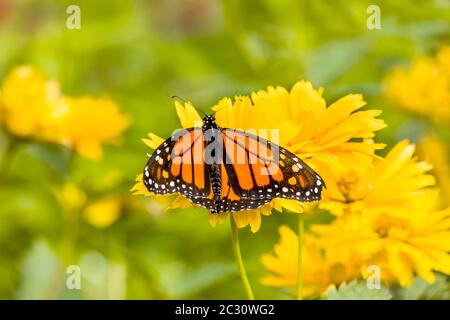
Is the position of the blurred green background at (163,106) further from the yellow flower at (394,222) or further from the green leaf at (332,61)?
the yellow flower at (394,222)

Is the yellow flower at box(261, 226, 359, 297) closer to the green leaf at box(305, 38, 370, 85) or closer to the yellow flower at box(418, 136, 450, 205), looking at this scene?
the yellow flower at box(418, 136, 450, 205)

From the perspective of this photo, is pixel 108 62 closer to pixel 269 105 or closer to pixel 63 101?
pixel 63 101

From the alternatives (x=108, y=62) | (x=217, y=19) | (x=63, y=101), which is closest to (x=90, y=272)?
(x=63, y=101)

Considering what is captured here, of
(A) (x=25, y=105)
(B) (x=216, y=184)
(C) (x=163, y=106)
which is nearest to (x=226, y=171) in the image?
(B) (x=216, y=184)

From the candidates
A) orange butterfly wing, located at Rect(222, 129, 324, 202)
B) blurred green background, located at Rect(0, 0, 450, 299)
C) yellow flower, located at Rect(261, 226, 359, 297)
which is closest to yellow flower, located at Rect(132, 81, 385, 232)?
orange butterfly wing, located at Rect(222, 129, 324, 202)

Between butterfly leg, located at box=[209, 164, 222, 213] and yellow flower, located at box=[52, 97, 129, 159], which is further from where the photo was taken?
yellow flower, located at box=[52, 97, 129, 159]
